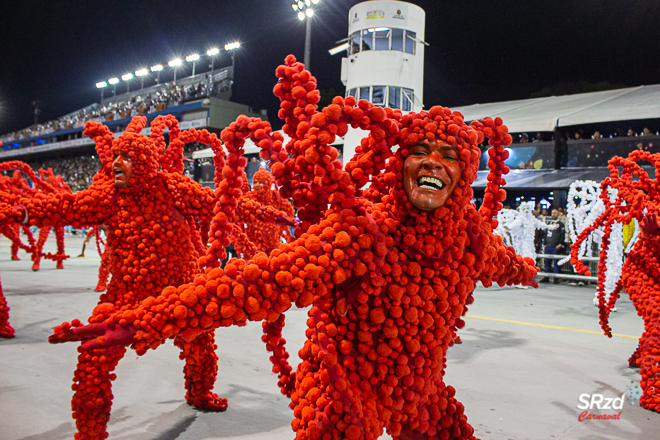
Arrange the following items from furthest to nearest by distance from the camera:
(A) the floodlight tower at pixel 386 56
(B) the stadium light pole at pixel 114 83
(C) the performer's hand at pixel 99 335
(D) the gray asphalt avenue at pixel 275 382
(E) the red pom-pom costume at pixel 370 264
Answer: (B) the stadium light pole at pixel 114 83, (A) the floodlight tower at pixel 386 56, (D) the gray asphalt avenue at pixel 275 382, (E) the red pom-pom costume at pixel 370 264, (C) the performer's hand at pixel 99 335

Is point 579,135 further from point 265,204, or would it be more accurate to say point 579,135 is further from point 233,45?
point 233,45

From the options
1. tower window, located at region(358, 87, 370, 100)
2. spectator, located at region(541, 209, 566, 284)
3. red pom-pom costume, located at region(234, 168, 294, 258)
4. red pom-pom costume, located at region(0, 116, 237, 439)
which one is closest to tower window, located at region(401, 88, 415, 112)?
tower window, located at region(358, 87, 370, 100)

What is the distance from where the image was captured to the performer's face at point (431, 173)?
1484mm

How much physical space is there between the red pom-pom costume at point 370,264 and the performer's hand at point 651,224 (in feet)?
6.67

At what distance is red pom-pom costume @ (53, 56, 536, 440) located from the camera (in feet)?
4.79

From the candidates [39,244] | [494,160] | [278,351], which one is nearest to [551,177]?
[494,160]

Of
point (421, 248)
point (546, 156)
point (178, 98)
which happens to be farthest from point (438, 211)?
point (178, 98)

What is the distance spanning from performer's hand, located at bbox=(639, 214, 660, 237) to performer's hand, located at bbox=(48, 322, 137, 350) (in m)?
3.24

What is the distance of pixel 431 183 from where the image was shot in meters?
1.49

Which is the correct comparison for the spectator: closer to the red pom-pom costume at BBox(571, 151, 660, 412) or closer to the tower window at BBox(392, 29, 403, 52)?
the tower window at BBox(392, 29, 403, 52)

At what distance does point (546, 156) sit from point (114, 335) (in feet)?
38.3

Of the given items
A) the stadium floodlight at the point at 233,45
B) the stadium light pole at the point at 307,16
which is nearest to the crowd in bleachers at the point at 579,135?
the stadium light pole at the point at 307,16

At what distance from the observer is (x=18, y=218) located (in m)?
2.38

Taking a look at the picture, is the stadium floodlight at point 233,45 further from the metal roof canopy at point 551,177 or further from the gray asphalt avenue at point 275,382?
the gray asphalt avenue at point 275,382
